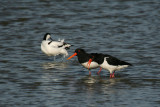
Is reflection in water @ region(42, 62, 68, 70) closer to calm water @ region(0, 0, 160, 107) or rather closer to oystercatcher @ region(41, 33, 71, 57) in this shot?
calm water @ region(0, 0, 160, 107)

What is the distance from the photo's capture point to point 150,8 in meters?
35.0

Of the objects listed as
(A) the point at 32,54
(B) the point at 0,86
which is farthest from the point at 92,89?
(A) the point at 32,54

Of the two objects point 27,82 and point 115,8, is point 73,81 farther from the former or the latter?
point 115,8

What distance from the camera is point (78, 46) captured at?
22.5m

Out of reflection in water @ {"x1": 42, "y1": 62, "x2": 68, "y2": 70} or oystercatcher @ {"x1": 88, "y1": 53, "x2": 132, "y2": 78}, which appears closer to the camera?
oystercatcher @ {"x1": 88, "y1": 53, "x2": 132, "y2": 78}

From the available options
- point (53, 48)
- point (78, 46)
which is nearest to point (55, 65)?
point (53, 48)

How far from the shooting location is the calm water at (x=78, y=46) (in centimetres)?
1313

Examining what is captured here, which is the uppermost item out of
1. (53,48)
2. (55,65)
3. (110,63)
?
(53,48)

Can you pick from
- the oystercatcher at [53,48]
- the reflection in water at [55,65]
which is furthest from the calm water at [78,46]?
the oystercatcher at [53,48]

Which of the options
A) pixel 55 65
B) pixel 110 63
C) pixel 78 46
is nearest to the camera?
pixel 110 63

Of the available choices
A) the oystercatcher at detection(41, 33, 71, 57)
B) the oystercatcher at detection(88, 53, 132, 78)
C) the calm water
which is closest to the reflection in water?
the calm water

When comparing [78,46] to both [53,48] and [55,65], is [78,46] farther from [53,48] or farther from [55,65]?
[55,65]

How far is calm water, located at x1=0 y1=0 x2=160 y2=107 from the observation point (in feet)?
43.1

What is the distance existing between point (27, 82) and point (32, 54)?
5.74 m
